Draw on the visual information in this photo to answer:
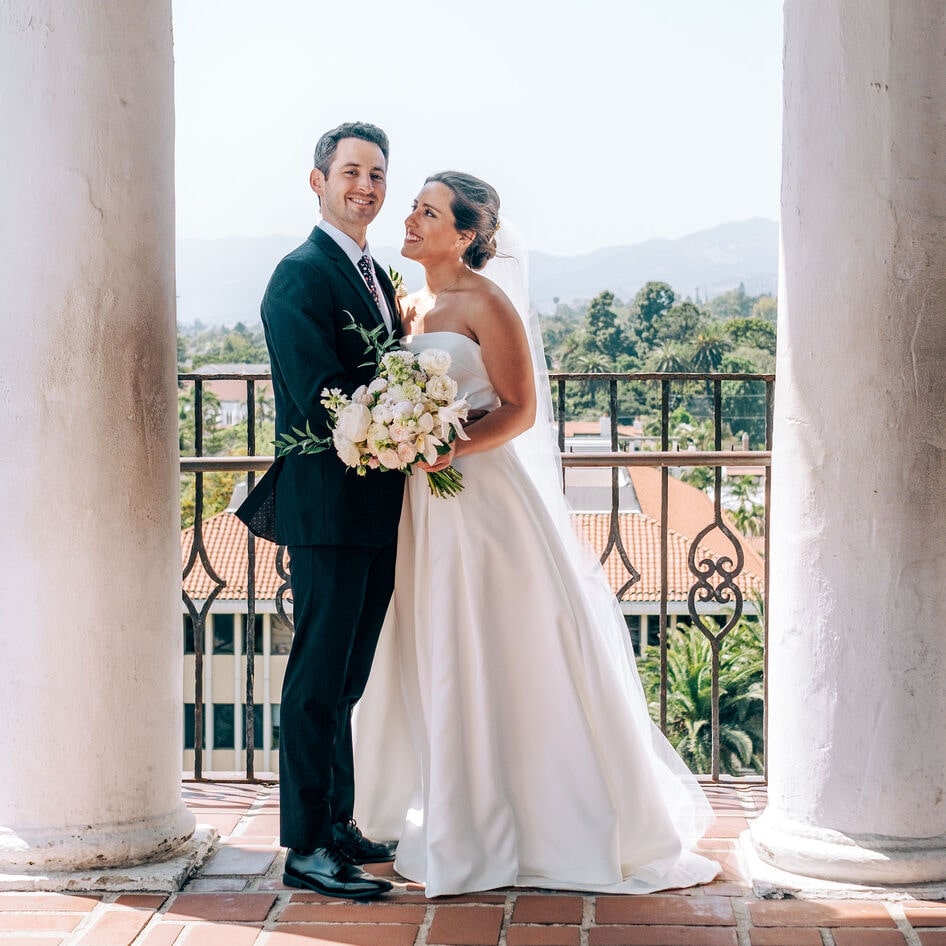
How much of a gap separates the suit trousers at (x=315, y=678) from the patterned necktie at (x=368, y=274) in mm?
709

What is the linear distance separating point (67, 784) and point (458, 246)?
187 centimetres

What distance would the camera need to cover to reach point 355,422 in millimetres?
3105

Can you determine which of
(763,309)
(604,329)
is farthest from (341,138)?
(763,309)

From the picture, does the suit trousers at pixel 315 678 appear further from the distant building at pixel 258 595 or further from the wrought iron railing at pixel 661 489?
the distant building at pixel 258 595

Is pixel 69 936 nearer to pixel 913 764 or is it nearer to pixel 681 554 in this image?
pixel 913 764

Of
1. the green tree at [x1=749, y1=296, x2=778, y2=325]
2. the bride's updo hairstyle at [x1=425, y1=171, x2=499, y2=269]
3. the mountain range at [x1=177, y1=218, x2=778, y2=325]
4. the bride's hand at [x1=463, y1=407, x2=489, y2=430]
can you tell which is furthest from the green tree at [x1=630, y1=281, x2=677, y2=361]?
the bride's hand at [x1=463, y1=407, x2=489, y2=430]

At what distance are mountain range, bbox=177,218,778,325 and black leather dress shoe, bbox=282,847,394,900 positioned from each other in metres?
96.3

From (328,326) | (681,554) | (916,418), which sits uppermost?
(328,326)

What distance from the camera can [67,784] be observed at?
3.37 meters

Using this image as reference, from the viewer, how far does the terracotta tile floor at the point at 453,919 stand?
2.99 meters

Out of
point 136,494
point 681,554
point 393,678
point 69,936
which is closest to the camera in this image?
point 69,936

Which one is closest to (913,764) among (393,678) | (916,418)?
(916,418)

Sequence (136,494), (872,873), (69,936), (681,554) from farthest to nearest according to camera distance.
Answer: (681,554) < (136,494) < (872,873) < (69,936)

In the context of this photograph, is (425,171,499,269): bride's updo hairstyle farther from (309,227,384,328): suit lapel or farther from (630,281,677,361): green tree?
(630,281,677,361): green tree
